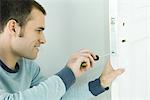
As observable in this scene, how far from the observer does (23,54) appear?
3.47 feet

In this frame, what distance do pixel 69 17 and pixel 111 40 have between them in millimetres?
236

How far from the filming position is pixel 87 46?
1.34m

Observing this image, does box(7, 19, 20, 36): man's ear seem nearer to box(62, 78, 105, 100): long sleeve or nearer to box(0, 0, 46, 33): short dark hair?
box(0, 0, 46, 33): short dark hair

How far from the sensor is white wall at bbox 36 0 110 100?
1302 millimetres

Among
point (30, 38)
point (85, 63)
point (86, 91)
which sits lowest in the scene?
point (86, 91)

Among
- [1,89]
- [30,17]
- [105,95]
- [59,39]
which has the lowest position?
[105,95]

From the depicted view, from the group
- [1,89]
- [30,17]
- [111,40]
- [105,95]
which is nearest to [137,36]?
[111,40]

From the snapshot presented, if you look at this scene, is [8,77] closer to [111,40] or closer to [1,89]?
[1,89]

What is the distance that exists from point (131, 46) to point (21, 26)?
1.71ft

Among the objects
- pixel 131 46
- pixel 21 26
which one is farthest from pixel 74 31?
pixel 21 26

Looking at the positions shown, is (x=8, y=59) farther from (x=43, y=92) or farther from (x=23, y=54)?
(x=43, y=92)

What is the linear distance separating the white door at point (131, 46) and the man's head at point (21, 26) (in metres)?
0.32

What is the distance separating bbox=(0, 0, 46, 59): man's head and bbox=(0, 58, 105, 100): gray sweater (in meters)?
0.08

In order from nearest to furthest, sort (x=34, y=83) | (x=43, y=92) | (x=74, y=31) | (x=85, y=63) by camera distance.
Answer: (x=43, y=92)
(x=85, y=63)
(x=34, y=83)
(x=74, y=31)
